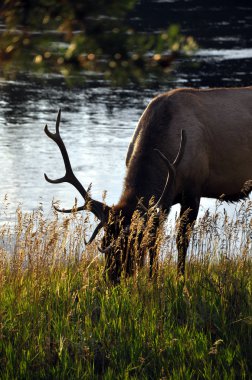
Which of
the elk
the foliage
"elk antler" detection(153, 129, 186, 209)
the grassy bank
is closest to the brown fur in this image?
the elk

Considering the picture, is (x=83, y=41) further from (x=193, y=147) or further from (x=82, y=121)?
(x=82, y=121)

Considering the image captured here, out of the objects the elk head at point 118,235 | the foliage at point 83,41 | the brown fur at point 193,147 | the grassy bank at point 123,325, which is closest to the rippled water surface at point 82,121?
the brown fur at point 193,147

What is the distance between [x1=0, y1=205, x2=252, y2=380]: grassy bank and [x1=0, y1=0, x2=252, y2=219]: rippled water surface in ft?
A: 9.54

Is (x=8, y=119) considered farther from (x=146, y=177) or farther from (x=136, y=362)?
(x=136, y=362)

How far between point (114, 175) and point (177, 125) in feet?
19.2

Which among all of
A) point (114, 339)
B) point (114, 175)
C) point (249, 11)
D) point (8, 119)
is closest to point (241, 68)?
point (8, 119)

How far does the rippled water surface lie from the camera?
1409 centimetres

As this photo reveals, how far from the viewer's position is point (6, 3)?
3043mm

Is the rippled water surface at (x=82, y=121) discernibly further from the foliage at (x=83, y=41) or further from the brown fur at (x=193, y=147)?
the foliage at (x=83, y=41)

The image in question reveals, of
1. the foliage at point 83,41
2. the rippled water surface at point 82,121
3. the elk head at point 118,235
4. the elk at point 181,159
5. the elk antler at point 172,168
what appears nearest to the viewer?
the foliage at point 83,41

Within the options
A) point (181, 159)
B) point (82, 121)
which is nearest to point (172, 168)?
point (181, 159)

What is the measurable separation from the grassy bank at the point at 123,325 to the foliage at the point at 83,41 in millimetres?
2789

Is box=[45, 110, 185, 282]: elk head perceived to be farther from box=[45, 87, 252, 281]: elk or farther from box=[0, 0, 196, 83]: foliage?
box=[0, 0, 196, 83]: foliage

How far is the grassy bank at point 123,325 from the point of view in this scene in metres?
6.03
